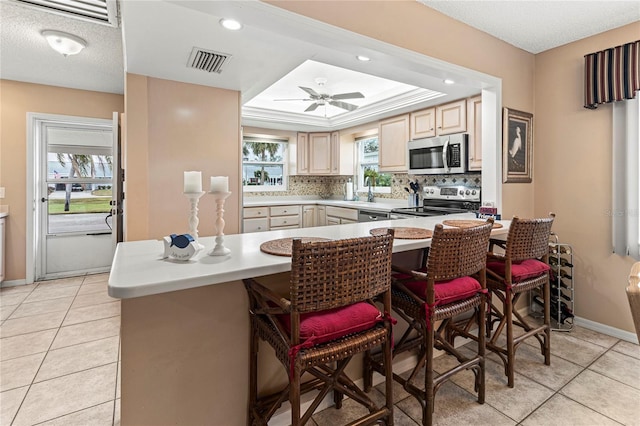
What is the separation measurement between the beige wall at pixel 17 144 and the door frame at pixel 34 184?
0.13ft

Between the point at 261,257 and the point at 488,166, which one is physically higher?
the point at 488,166

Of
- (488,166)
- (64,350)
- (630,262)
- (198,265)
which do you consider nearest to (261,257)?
(198,265)

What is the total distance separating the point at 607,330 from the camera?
8.84 feet

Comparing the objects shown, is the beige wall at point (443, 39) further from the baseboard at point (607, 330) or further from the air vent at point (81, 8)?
the air vent at point (81, 8)

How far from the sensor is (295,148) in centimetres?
582

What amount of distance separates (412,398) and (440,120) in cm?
304

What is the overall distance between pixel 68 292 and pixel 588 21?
5.59 metres

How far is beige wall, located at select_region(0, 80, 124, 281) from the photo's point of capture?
380 centimetres

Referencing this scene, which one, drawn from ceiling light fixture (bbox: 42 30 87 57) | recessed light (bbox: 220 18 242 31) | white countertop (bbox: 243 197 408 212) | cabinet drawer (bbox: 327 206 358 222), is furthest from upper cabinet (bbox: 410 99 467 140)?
ceiling light fixture (bbox: 42 30 87 57)

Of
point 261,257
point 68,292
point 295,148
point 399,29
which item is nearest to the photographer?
point 261,257

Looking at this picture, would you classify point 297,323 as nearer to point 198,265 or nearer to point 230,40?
point 198,265

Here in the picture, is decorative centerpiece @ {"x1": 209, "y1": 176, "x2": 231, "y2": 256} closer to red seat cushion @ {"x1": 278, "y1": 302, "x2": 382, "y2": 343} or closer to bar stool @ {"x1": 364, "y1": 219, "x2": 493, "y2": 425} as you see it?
red seat cushion @ {"x1": 278, "y1": 302, "x2": 382, "y2": 343}

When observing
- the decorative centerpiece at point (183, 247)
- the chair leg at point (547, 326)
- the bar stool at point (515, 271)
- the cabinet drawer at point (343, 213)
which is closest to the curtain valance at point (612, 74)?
the bar stool at point (515, 271)

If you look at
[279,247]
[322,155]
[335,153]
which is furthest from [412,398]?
[322,155]
